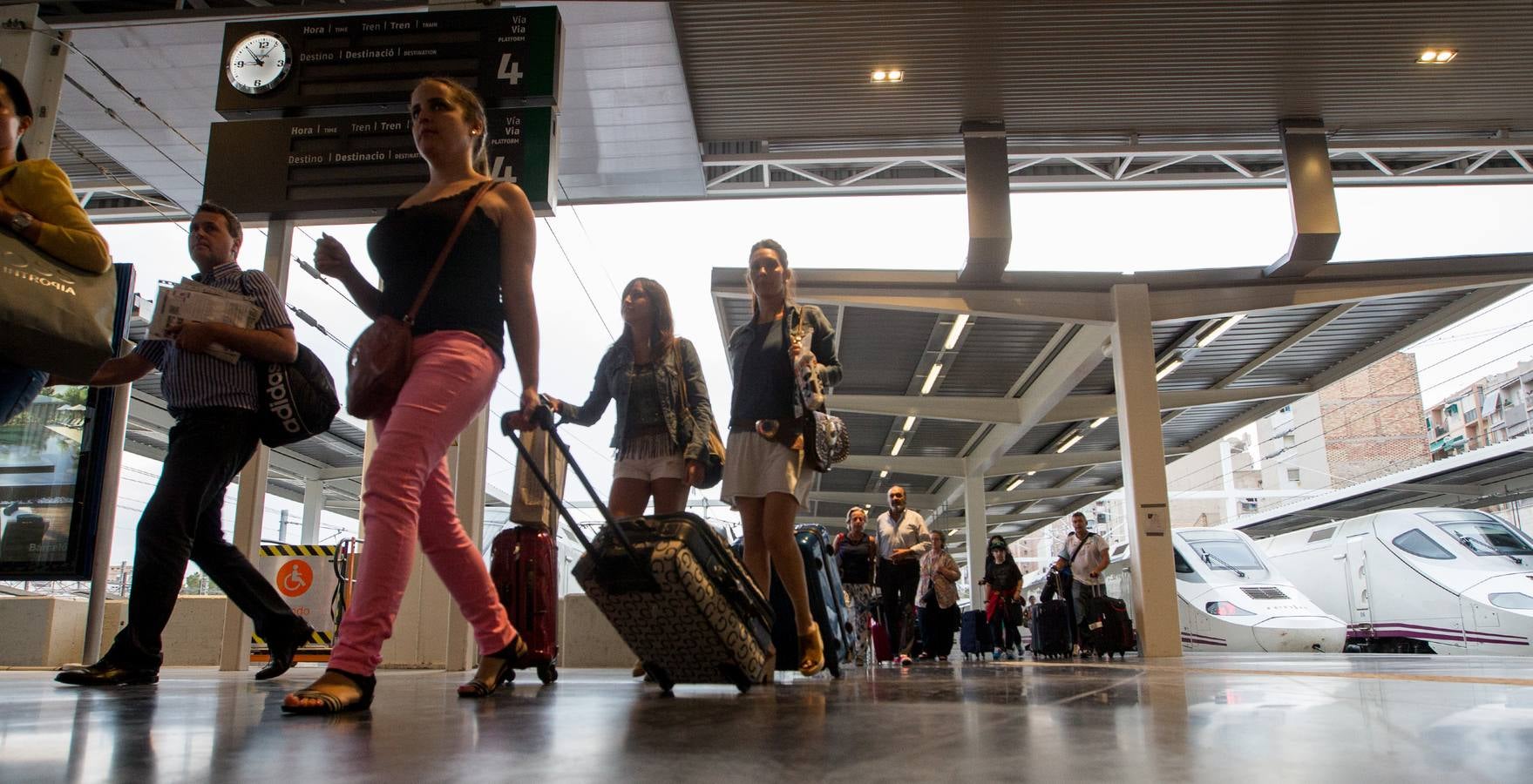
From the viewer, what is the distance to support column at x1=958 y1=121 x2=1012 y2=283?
10688 mm

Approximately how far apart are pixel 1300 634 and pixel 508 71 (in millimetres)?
14406

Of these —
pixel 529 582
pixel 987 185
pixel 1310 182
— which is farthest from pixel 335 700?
pixel 1310 182

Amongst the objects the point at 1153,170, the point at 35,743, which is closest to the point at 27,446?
the point at 35,743

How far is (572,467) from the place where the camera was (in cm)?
279

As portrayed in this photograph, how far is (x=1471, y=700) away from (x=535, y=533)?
3.33 metres

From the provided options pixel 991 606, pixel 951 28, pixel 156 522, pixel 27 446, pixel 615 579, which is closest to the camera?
pixel 615 579

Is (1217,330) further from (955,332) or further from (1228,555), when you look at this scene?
(1228,555)

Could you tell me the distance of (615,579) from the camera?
2.98 m

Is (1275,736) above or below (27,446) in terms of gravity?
below

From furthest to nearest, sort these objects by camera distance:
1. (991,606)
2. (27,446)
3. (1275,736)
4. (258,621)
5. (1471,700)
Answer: (991,606) → (27,446) → (258,621) → (1471,700) → (1275,736)

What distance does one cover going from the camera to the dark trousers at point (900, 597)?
32.9 ft

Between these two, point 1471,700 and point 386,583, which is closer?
point 1471,700

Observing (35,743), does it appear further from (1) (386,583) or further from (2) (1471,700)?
(2) (1471,700)

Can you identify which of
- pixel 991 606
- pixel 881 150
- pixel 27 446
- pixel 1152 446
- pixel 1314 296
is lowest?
pixel 991 606
